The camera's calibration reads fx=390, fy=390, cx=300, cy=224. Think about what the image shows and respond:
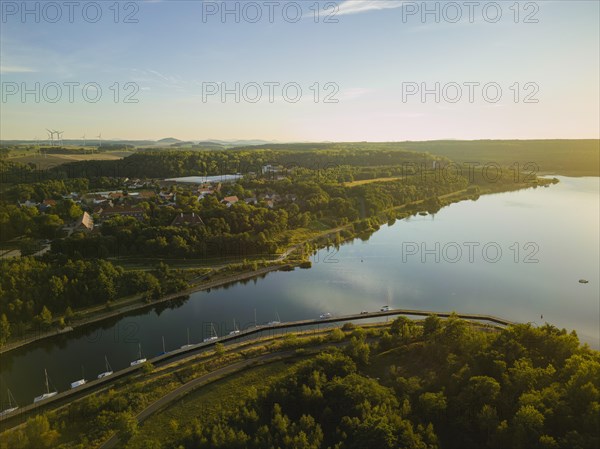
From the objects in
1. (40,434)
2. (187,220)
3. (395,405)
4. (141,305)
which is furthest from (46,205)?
(395,405)

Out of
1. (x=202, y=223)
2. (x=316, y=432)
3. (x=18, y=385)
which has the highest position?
(x=202, y=223)

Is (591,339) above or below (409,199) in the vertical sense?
below

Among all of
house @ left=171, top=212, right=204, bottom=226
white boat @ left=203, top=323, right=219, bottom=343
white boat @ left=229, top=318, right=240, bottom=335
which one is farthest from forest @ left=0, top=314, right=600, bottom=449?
house @ left=171, top=212, right=204, bottom=226

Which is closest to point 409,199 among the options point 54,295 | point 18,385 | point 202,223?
point 202,223

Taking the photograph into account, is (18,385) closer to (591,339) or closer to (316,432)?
(316,432)

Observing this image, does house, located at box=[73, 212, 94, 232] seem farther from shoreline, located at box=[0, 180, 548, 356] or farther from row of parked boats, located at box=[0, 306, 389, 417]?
row of parked boats, located at box=[0, 306, 389, 417]
